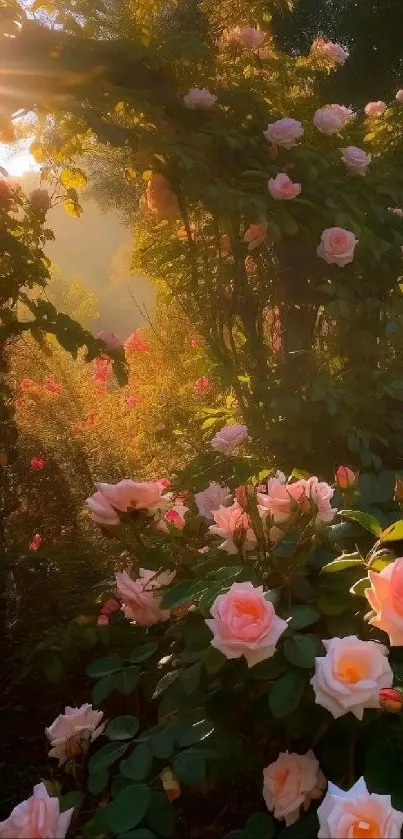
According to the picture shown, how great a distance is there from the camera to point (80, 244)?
36.6 metres

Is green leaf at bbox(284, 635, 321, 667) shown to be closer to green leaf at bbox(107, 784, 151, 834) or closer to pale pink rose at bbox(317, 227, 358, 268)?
green leaf at bbox(107, 784, 151, 834)

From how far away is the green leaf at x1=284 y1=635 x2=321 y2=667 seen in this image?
1.04 meters

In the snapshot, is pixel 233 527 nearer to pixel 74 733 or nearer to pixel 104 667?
pixel 104 667

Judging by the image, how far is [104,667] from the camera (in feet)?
4.35

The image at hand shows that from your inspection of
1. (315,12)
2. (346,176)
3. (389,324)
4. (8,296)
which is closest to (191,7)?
(315,12)

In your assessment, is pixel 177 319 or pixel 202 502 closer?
pixel 202 502

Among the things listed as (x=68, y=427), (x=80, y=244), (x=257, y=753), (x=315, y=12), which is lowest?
(x=257, y=753)

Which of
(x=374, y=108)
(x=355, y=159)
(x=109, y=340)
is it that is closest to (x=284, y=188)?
(x=355, y=159)

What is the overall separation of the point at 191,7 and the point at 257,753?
801cm

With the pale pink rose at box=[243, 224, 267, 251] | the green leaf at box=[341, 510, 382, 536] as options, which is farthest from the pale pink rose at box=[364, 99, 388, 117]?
the green leaf at box=[341, 510, 382, 536]

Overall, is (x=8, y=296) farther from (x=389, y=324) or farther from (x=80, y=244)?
(x=80, y=244)

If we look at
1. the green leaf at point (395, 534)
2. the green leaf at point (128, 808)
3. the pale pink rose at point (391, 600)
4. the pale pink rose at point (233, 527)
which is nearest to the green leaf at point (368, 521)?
the green leaf at point (395, 534)

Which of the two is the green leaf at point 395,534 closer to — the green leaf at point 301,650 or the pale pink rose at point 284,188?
the green leaf at point 301,650

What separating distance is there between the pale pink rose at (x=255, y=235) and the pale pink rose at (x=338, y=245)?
27 centimetres
